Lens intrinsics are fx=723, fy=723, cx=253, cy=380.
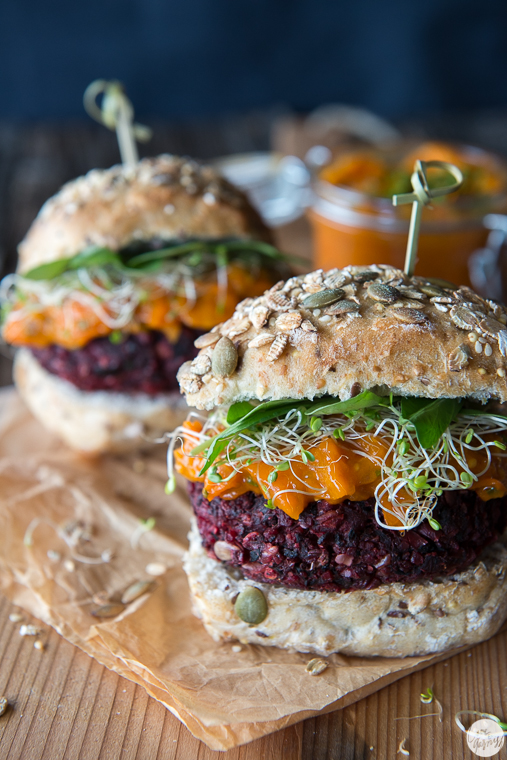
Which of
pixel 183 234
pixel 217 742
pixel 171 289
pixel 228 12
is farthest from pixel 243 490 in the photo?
pixel 228 12

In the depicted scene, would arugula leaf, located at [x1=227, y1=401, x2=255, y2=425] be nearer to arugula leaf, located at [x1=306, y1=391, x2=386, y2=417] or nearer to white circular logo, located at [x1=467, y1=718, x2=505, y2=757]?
arugula leaf, located at [x1=306, y1=391, x2=386, y2=417]

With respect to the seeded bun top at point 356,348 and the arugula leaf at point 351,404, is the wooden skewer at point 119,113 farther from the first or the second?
the arugula leaf at point 351,404

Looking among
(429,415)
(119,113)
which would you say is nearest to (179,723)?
(429,415)

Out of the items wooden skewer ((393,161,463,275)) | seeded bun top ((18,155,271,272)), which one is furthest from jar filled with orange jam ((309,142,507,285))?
wooden skewer ((393,161,463,275))

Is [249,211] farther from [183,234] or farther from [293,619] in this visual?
[293,619]

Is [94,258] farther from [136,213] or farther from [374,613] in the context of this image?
[374,613]

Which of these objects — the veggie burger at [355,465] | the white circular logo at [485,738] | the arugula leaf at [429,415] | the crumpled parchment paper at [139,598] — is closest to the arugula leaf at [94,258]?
the crumpled parchment paper at [139,598]
